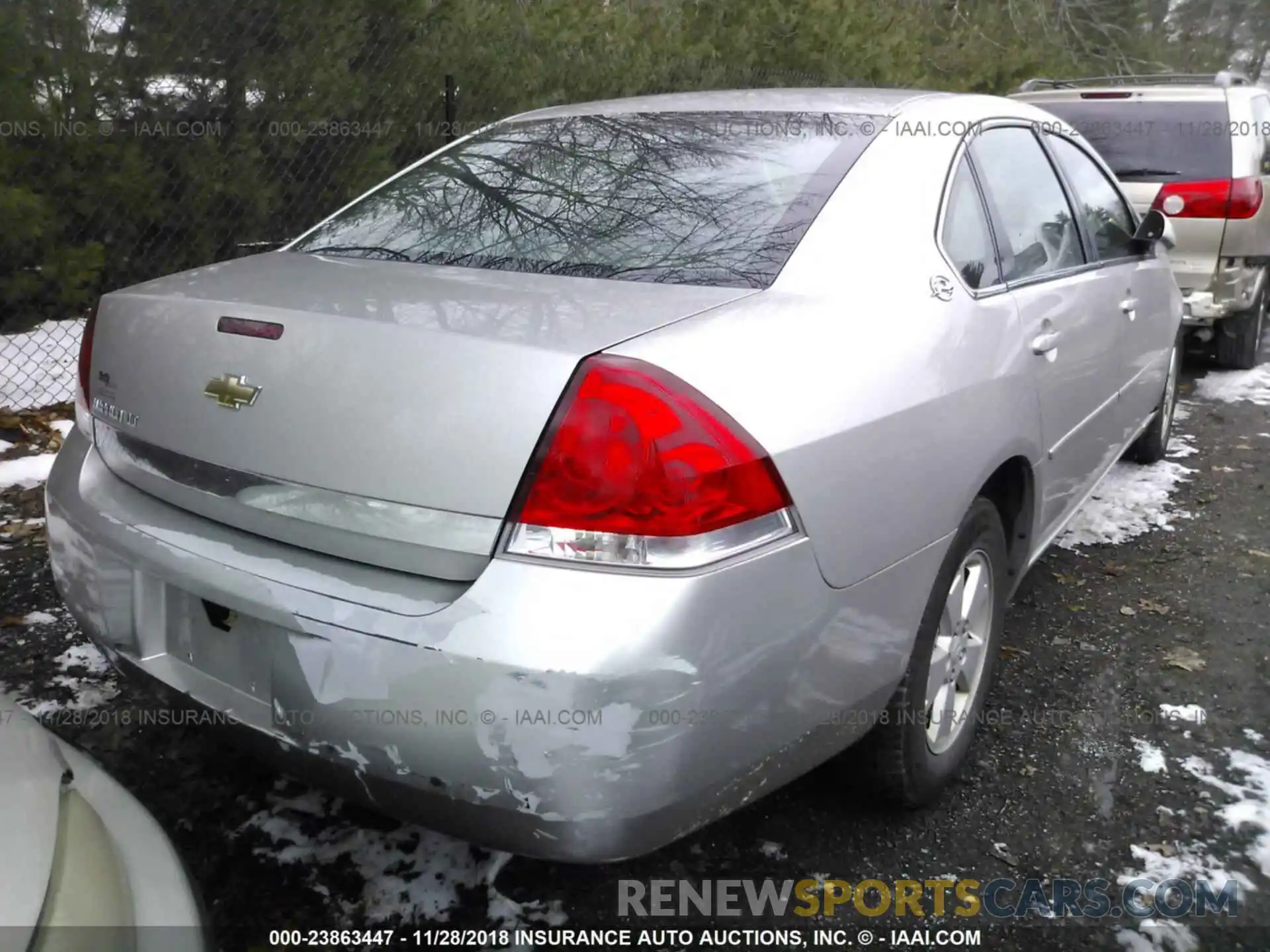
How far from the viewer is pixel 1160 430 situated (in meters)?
4.98

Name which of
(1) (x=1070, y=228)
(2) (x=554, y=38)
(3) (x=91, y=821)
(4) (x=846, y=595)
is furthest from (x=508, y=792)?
(2) (x=554, y=38)

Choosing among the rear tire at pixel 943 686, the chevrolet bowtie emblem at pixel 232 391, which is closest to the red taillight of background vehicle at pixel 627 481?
the chevrolet bowtie emblem at pixel 232 391

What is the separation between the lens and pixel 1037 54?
1323 centimetres

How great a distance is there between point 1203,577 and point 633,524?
10.3 feet

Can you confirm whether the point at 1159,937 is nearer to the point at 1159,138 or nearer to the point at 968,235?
the point at 968,235

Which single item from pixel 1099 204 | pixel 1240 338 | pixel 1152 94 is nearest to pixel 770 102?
pixel 1099 204

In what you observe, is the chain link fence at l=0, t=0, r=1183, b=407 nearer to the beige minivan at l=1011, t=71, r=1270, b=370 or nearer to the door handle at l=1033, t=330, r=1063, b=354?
the beige minivan at l=1011, t=71, r=1270, b=370

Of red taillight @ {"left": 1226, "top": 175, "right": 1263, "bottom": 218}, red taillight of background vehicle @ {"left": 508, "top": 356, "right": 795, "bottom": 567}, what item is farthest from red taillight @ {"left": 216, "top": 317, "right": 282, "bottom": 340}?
red taillight @ {"left": 1226, "top": 175, "right": 1263, "bottom": 218}

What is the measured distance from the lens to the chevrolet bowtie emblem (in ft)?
6.15

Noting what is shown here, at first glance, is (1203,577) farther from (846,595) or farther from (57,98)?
(57,98)

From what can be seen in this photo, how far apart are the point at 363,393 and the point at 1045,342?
1.80 metres

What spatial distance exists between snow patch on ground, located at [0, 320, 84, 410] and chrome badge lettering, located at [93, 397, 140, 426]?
3560 mm

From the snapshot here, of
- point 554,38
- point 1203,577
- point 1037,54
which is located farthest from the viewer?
point 1037,54

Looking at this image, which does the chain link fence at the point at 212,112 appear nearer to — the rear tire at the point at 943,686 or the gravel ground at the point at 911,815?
the gravel ground at the point at 911,815
